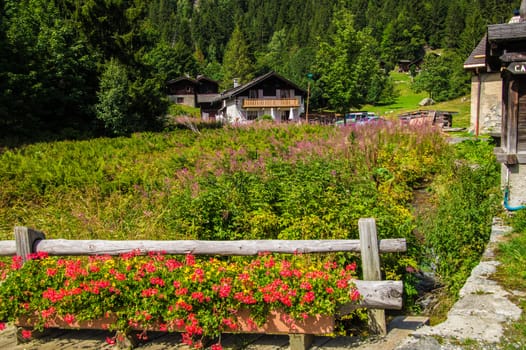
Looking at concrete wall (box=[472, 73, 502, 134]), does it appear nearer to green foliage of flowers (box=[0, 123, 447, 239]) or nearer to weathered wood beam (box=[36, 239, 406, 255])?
green foliage of flowers (box=[0, 123, 447, 239])

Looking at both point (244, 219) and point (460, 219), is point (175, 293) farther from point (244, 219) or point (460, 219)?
point (460, 219)

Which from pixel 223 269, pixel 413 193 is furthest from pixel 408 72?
pixel 223 269

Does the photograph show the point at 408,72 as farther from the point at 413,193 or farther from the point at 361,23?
the point at 413,193

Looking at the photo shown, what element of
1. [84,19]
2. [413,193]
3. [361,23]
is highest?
[361,23]

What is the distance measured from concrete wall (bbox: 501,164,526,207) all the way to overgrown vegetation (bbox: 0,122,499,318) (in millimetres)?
322

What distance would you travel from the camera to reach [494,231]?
20.3 feet

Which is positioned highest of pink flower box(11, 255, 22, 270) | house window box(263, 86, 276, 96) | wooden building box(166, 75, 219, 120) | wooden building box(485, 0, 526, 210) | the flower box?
wooden building box(166, 75, 219, 120)

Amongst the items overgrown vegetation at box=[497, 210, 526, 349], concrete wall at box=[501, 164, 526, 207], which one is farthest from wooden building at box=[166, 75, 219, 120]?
overgrown vegetation at box=[497, 210, 526, 349]

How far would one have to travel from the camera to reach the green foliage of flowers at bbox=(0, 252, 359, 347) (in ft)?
13.5

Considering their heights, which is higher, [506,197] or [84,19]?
[84,19]

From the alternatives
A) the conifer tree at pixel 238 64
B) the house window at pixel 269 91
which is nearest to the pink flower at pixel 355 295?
the house window at pixel 269 91

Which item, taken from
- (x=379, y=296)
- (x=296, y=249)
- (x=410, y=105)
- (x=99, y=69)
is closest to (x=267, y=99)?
(x=410, y=105)

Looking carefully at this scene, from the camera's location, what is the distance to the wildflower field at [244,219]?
4219 millimetres

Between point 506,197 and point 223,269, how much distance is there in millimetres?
4752
